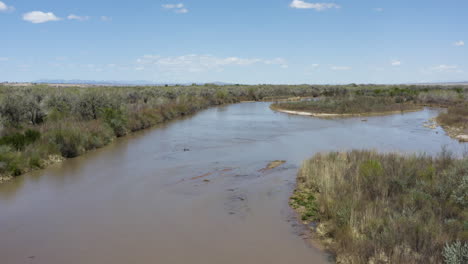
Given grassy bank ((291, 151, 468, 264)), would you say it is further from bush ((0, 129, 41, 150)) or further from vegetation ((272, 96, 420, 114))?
vegetation ((272, 96, 420, 114))

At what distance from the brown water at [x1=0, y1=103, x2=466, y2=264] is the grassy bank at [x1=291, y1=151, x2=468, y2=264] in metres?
0.83

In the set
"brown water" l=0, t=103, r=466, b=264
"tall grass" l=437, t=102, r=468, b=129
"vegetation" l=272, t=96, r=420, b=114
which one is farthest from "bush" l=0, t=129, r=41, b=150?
"vegetation" l=272, t=96, r=420, b=114

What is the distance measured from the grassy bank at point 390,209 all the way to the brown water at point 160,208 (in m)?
0.83

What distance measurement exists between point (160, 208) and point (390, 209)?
6763 millimetres

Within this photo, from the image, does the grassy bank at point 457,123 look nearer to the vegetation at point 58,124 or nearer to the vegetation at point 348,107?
the vegetation at point 348,107

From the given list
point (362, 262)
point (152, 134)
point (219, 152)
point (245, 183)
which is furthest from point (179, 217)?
point (152, 134)

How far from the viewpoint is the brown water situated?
8.12 meters

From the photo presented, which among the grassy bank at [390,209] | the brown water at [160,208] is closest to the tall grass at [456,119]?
the brown water at [160,208]

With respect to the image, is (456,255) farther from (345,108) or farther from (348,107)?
(348,107)

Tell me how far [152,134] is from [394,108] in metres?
35.6

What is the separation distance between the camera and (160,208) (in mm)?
10961

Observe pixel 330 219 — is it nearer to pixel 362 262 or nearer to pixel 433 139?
pixel 362 262

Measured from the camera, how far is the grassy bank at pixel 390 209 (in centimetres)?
644

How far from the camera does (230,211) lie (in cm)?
1058
